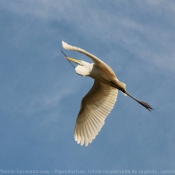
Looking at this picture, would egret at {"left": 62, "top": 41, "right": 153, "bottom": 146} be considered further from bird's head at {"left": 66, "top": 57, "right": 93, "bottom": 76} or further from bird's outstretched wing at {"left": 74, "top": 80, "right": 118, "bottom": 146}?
bird's head at {"left": 66, "top": 57, "right": 93, "bottom": 76}

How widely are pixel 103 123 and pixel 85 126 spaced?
56 cm

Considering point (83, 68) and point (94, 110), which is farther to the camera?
point (94, 110)

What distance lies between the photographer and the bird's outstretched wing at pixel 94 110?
578 inches

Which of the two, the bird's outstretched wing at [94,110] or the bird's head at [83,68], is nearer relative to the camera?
the bird's head at [83,68]

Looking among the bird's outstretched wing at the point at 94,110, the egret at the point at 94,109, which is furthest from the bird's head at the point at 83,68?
the bird's outstretched wing at the point at 94,110

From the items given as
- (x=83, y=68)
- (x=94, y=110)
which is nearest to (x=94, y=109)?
(x=94, y=110)

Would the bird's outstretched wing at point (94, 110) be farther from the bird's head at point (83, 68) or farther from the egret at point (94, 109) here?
the bird's head at point (83, 68)

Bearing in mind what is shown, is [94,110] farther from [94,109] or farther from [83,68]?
[83,68]

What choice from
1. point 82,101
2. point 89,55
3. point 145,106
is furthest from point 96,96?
point 89,55

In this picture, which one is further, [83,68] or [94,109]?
[94,109]

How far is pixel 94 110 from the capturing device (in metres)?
15.0

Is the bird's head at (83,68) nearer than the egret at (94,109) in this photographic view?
Yes

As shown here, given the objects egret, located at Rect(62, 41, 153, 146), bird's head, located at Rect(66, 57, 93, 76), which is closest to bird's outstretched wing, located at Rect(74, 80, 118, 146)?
egret, located at Rect(62, 41, 153, 146)

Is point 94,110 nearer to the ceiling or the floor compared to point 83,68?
nearer to the floor
